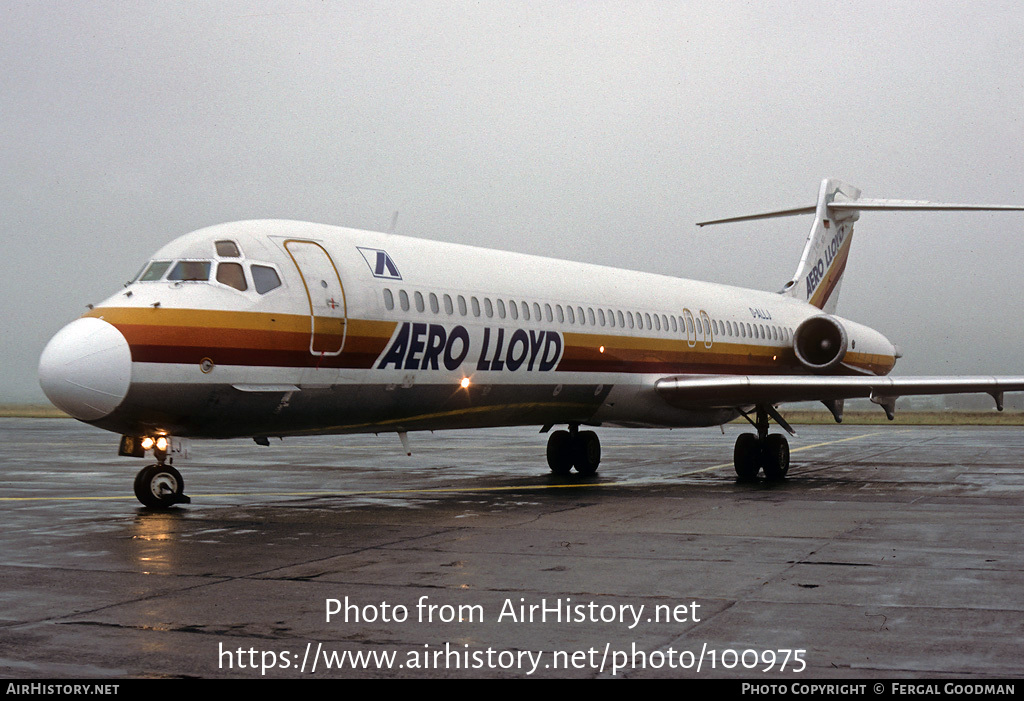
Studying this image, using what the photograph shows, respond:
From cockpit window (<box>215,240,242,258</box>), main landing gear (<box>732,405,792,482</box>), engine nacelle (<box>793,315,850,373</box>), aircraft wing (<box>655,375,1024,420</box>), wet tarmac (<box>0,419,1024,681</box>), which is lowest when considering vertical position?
main landing gear (<box>732,405,792,482</box>)

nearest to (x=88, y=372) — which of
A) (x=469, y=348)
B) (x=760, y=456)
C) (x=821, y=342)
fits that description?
(x=469, y=348)

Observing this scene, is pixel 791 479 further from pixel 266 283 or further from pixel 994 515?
pixel 266 283

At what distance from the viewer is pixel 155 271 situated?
12578 mm

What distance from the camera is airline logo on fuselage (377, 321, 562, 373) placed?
45.2 feet

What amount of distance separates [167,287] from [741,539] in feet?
21.9

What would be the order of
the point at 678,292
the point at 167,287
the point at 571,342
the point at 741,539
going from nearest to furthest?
the point at 741,539
the point at 167,287
the point at 571,342
the point at 678,292

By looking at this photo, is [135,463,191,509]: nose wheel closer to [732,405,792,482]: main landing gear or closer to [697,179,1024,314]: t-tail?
[732,405,792,482]: main landing gear

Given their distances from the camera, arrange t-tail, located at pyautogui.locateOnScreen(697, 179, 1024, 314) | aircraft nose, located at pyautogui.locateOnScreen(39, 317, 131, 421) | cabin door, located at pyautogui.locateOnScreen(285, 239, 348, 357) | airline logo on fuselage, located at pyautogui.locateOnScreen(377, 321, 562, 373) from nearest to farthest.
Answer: aircraft nose, located at pyautogui.locateOnScreen(39, 317, 131, 421)
cabin door, located at pyautogui.locateOnScreen(285, 239, 348, 357)
airline logo on fuselage, located at pyautogui.locateOnScreen(377, 321, 562, 373)
t-tail, located at pyautogui.locateOnScreen(697, 179, 1024, 314)

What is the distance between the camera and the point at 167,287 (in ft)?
39.7

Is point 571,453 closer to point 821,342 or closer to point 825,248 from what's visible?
point 821,342

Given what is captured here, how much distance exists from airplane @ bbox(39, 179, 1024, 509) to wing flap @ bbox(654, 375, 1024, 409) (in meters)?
0.04

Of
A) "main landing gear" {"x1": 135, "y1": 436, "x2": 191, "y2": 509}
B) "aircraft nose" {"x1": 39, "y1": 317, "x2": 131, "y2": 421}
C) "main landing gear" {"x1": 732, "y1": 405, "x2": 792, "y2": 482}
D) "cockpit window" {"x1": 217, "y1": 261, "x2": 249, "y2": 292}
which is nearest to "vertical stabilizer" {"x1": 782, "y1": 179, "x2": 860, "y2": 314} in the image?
"main landing gear" {"x1": 732, "y1": 405, "x2": 792, "y2": 482}

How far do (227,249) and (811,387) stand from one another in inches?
396

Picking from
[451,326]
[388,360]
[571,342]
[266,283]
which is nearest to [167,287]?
[266,283]
